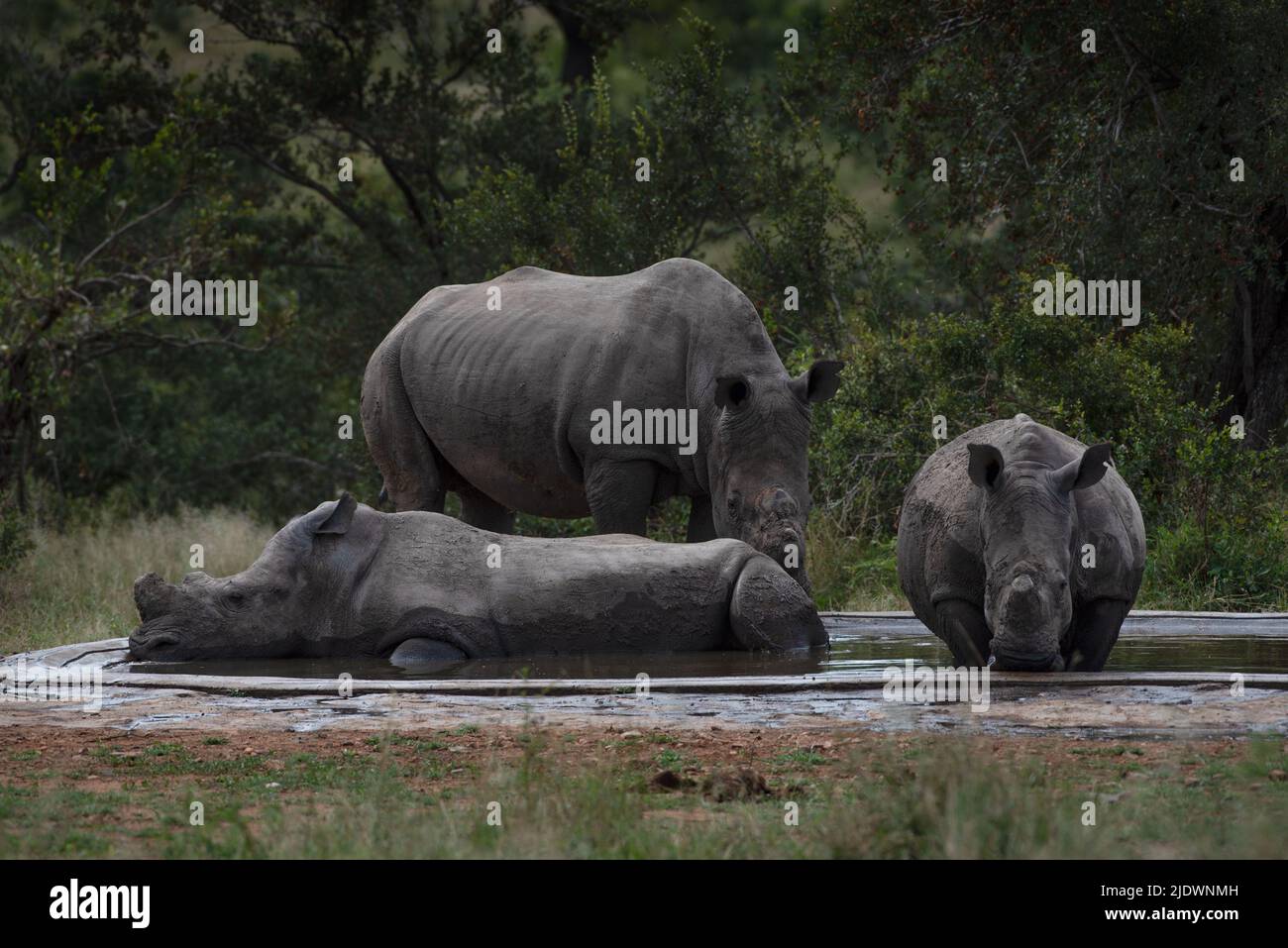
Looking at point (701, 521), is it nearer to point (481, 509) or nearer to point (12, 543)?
point (481, 509)

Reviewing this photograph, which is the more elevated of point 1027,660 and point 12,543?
point 12,543

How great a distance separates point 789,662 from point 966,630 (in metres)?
1.04

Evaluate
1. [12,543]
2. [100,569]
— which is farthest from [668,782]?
[100,569]

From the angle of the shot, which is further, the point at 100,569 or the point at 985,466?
the point at 100,569

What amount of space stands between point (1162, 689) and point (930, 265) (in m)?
13.3

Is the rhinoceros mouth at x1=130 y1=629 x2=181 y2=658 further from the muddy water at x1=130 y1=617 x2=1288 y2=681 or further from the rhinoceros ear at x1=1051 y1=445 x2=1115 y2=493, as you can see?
the rhinoceros ear at x1=1051 y1=445 x2=1115 y2=493

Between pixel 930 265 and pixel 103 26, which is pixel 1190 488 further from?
pixel 103 26

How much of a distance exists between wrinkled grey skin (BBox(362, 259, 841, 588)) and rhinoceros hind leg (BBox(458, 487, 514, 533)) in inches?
4.5

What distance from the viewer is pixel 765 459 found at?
35.2 feet

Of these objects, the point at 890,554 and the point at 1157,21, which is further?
the point at 1157,21

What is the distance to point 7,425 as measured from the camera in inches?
645

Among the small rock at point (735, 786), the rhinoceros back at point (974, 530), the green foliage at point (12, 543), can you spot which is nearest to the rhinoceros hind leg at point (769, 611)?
the rhinoceros back at point (974, 530)

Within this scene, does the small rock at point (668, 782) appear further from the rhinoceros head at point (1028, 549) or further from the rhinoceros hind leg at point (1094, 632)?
the rhinoceros hind leg at point (1094, 632)
